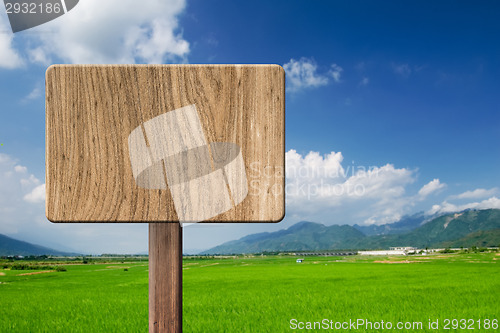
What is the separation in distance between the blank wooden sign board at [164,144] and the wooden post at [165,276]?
0.50 feet

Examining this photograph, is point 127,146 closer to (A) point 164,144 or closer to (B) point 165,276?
(A) point 164,144

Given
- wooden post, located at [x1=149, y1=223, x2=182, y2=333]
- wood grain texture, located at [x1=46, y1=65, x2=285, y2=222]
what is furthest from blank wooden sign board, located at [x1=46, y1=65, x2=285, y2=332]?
wooden post, located at [x1=149, y1=223, x2=182, y2=333]

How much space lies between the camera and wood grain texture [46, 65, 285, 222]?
109 centimetres

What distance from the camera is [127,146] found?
109 cm

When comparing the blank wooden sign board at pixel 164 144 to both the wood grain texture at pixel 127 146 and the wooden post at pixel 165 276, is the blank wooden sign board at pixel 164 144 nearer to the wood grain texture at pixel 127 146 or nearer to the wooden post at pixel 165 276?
the wood grain texture at pixel 127 146

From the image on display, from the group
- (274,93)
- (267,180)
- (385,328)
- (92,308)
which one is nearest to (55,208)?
(267,180)

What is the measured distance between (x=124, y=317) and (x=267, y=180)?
22.1 ft

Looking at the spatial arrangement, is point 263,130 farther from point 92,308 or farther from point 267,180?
point 92,308

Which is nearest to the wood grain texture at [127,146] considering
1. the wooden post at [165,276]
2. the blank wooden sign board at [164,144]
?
the blank wooden sign board at [164,144]

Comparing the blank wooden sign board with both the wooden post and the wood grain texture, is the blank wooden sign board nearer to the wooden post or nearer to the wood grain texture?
the wood grain texture

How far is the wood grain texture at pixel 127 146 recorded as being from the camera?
109 centimetres

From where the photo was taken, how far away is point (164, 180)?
42.4 inches

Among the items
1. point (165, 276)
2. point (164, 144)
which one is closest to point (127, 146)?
point (164, 144)

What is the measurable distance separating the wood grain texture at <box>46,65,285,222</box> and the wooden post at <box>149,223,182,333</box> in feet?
0.51
